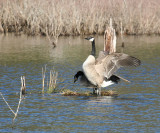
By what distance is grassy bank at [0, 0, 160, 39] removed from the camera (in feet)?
112

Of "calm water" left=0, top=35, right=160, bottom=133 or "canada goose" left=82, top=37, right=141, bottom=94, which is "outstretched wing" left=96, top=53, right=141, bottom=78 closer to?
"canada goose" left=82, top=37, right=141, bottom=94

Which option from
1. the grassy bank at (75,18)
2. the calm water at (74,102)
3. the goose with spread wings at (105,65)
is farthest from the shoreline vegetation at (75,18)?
the goose with spread wings at (105,65)

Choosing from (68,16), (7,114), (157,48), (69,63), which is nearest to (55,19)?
(68,16)

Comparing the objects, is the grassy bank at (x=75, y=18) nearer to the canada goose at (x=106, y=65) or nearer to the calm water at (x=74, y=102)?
the calm water at (x=74, y=102)

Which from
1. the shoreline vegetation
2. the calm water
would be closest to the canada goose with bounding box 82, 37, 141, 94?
the calm water

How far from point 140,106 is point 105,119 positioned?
5.85ft

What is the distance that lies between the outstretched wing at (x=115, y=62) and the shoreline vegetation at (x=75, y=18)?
62.9 ft

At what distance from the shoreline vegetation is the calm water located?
9434 millimetres

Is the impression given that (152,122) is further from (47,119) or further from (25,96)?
(25,96)

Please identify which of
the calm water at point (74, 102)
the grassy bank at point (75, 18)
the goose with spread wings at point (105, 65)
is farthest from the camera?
the grassy bank at point (75, 18)

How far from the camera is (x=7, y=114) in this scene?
Answer: 39.3 feet

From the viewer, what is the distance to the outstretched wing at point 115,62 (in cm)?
1427

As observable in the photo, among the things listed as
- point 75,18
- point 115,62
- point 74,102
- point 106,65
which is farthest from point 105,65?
point 75,18

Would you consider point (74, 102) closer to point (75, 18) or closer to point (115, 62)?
point (115, 62)
